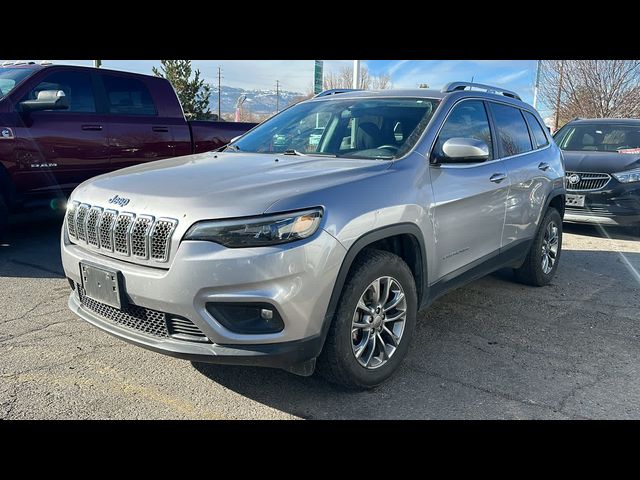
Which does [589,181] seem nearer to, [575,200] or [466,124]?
[575,200]

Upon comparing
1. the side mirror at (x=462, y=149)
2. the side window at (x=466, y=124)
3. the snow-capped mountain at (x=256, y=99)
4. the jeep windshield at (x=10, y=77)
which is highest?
the jeep windshield at (x=10, y=77)

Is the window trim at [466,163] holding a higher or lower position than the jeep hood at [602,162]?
higher

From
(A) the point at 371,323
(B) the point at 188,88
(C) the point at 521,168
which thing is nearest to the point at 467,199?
(C) the point at 521,168

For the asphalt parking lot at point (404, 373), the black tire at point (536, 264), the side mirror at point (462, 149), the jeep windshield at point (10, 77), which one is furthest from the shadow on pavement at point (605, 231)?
the jeep windshield at point (10, 77)

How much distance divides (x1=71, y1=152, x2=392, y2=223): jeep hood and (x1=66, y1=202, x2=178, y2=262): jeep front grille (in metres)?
0.05

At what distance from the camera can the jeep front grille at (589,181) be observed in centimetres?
789

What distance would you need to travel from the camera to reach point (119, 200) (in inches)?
113

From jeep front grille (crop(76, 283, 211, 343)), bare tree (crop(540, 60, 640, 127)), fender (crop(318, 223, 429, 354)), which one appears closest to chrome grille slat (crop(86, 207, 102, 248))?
jeep front grille (crop(76, 283, 211, 343))

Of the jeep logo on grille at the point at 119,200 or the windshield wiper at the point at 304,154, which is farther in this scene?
the windshield wiper at the point at 304,154

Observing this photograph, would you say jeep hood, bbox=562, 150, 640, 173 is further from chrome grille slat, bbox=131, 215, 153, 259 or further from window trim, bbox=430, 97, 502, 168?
chrome grille slat, bbox=131, 215, 153, 259

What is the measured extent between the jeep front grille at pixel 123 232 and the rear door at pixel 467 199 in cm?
176

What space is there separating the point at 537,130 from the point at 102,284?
14.6ft

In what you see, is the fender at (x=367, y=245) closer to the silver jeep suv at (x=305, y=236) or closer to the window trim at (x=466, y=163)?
the silver jeep suv at (x=305, y=236)
